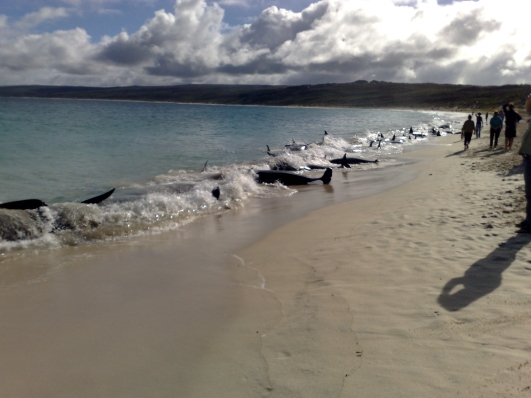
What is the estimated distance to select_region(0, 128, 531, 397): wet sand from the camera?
2.99m

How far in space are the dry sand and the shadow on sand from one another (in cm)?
2

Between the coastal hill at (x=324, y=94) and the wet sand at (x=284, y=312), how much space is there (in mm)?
93748

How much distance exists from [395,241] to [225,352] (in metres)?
3.28

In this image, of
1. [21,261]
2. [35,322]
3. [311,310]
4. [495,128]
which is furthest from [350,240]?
[495,128]

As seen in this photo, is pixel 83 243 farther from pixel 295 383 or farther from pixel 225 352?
pixel 295 383

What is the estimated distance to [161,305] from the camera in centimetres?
439

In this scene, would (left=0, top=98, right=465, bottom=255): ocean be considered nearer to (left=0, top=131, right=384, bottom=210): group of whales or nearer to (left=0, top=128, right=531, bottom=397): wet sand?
(left=0, top=131, right=384, bottom=210): group of whales

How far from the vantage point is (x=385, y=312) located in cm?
386

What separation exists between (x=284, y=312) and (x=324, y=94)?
139626 millimetres

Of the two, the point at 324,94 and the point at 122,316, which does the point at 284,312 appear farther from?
the point at 324,94

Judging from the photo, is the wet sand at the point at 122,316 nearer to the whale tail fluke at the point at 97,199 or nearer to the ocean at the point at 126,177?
the ocean at the point at 126,177

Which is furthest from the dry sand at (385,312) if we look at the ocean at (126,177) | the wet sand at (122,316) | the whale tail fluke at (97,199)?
the whale tail fluke at (97,199)

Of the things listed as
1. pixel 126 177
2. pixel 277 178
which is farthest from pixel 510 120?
pixel 126 177

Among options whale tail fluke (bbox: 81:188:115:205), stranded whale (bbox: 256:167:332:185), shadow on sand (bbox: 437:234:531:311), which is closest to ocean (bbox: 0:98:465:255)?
whale tail fluke (bbox: 81:188:115:205)
